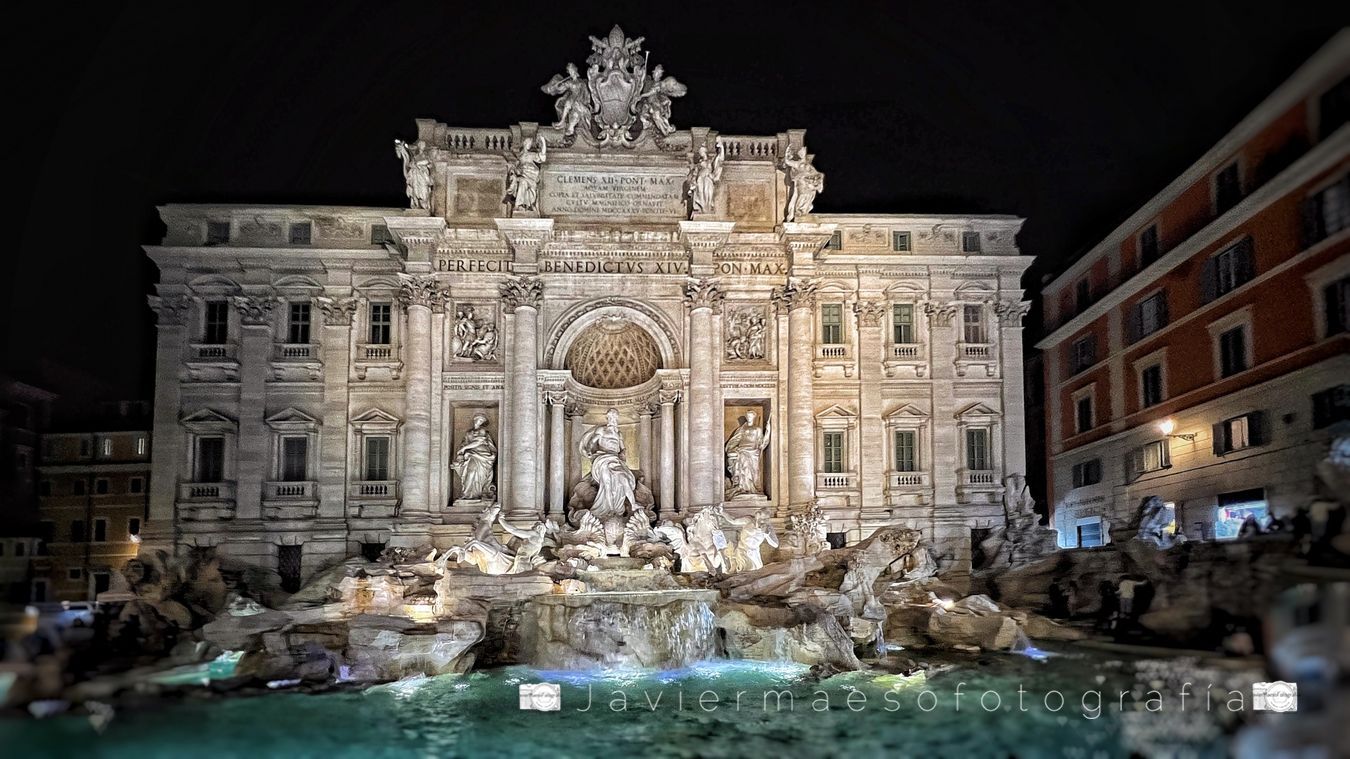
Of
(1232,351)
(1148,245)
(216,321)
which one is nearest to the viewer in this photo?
(1232,351)

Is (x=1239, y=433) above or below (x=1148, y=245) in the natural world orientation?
below

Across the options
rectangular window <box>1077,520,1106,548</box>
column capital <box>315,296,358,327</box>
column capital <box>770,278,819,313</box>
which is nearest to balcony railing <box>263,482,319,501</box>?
column capital <box>315,296,358,327</box>

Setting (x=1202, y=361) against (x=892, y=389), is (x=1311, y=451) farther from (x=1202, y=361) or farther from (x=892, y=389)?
(x=892, y=389)

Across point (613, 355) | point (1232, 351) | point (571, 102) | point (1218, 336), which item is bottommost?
point (1232, 351)

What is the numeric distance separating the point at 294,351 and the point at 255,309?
1744 mm

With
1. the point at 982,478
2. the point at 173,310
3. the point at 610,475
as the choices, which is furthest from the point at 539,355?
the point at 982,478

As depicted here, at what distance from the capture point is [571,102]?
28.6m

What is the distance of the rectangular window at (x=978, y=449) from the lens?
3052cm

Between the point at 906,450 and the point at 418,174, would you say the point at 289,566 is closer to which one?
the point at 418,174

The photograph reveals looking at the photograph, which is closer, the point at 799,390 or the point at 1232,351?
the point at 1232,351

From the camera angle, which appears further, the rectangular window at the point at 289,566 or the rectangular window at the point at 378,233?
the rectangular window at the point at 378,233

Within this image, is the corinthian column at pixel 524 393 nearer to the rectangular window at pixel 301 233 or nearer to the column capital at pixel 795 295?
the rectangular window at pixel 301 233

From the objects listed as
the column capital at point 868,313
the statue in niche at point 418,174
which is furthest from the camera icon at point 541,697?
the column capital at point 868,313

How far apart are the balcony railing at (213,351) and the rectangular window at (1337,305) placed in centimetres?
2782
